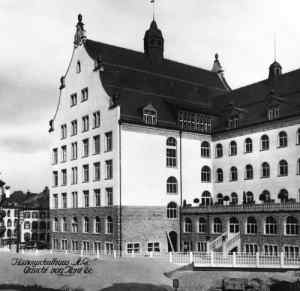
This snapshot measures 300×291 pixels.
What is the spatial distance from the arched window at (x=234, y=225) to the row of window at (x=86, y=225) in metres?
13.0

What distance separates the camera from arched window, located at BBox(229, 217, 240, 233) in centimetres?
5412

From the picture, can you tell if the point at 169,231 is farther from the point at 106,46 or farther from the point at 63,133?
the point at 106,46

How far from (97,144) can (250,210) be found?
63.7ft

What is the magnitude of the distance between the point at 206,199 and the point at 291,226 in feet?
52.4

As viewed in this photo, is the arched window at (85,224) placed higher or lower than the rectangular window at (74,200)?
Answer: lower

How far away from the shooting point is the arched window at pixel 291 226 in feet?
159

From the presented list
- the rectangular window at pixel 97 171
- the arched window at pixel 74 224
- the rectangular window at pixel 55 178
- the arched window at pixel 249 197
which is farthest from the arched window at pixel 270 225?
the rectangular window at pixel 55 178

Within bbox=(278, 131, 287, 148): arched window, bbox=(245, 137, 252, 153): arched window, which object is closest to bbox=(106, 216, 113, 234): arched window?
bbox=(245, 137, 252, 153): arched window

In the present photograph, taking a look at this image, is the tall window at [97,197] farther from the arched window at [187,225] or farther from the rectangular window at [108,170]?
the arched window at [187,225]

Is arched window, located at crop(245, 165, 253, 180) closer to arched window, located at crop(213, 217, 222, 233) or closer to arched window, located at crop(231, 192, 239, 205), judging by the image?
arched window, located at crop(231, 192, 239, 205)

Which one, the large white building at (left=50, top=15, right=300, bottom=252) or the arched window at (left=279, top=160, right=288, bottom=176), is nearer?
the arched window at (left=279, top=160, right=288, bottom=176)

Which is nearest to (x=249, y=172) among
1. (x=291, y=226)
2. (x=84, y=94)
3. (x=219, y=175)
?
(x=219, y=175)

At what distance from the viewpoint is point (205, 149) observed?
64.4 m

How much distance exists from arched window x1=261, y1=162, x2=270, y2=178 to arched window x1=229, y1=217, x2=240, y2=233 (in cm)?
683
